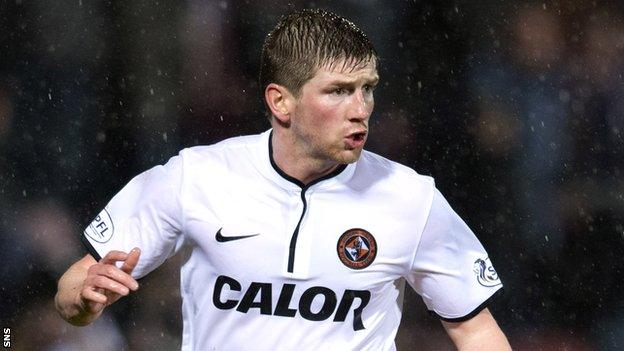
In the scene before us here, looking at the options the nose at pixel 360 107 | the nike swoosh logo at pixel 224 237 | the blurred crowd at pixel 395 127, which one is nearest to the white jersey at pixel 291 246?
the nike swoosh logo at pixel 224 237

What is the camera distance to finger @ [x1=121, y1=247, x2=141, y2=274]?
3.31 m

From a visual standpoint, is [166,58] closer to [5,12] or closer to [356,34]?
[5,12]

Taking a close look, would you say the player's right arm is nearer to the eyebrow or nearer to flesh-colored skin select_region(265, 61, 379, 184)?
flesh-colored skin select_region(265, 61, 379, 184)

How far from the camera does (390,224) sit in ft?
11.9

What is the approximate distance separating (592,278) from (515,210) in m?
0.48

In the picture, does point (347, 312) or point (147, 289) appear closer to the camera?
point (347, 312)

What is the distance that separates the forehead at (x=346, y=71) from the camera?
3.48 m

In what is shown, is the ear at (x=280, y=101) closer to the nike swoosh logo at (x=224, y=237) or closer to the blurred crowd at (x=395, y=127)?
the nike swoosh logo at (x=224, y=237)

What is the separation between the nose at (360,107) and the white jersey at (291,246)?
0.25 metres

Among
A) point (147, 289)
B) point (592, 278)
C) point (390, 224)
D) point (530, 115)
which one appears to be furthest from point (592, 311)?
point (390, 224)

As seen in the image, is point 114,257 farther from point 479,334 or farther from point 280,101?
point 479,334

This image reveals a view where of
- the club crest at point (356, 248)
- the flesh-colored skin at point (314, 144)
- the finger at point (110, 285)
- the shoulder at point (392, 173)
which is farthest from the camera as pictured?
the shoulder at point (392, 173)

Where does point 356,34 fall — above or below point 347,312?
above

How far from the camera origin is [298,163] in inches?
144
